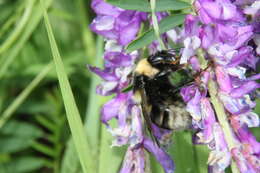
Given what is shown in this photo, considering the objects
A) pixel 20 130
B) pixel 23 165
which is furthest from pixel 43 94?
pixel 23 165

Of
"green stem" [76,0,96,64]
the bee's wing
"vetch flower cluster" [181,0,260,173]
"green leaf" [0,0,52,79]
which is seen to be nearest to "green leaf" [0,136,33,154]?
"green leaf" [0,0,52,79]

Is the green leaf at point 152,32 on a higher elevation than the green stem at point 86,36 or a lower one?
lower

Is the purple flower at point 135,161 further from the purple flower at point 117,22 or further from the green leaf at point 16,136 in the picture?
the green leaf at point 16,136

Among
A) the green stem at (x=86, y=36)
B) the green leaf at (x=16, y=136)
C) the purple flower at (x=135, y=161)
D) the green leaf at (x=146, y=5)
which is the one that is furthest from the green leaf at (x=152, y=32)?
the green stem at (x=86, y=36)

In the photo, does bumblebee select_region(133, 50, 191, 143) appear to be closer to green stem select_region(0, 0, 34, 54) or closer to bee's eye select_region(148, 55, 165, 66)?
bee's eye select_region(148, 55, 165, 66)

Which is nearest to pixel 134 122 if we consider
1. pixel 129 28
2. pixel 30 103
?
pixel 129 28

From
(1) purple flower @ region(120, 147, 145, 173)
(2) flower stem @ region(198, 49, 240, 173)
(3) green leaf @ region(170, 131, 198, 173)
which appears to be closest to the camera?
(2) flower stem @ region(198, 49, 240, 173)

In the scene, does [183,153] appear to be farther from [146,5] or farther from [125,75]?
[146,5]
